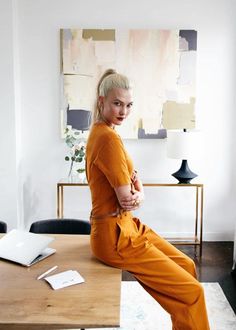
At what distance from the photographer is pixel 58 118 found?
3.84 metres

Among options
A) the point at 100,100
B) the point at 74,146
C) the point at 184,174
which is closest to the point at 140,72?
the point at 74,146

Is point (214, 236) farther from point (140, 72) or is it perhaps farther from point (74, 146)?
point (140, 72)

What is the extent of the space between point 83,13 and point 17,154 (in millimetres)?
1501

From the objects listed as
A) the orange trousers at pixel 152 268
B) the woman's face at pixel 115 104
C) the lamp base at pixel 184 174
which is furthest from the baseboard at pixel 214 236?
the woman's face at pixel 115 104

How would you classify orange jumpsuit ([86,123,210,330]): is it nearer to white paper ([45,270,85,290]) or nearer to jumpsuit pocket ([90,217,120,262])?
jumpsuit pocket ([90,217,120,262])

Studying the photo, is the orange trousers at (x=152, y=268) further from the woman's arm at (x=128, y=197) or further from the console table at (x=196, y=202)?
the console table at (x=196, y=202)

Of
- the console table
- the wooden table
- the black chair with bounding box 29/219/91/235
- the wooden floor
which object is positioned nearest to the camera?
the wooden table

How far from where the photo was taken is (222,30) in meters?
3.73

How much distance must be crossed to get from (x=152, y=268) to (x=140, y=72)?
249 centimetres

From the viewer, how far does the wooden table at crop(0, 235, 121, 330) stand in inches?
48.1

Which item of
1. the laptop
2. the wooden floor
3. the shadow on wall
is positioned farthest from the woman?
the shadow on wall

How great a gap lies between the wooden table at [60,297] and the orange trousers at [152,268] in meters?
0.08

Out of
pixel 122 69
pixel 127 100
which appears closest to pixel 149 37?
pixel 122 69

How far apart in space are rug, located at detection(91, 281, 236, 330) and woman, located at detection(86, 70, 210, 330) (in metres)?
0.87
